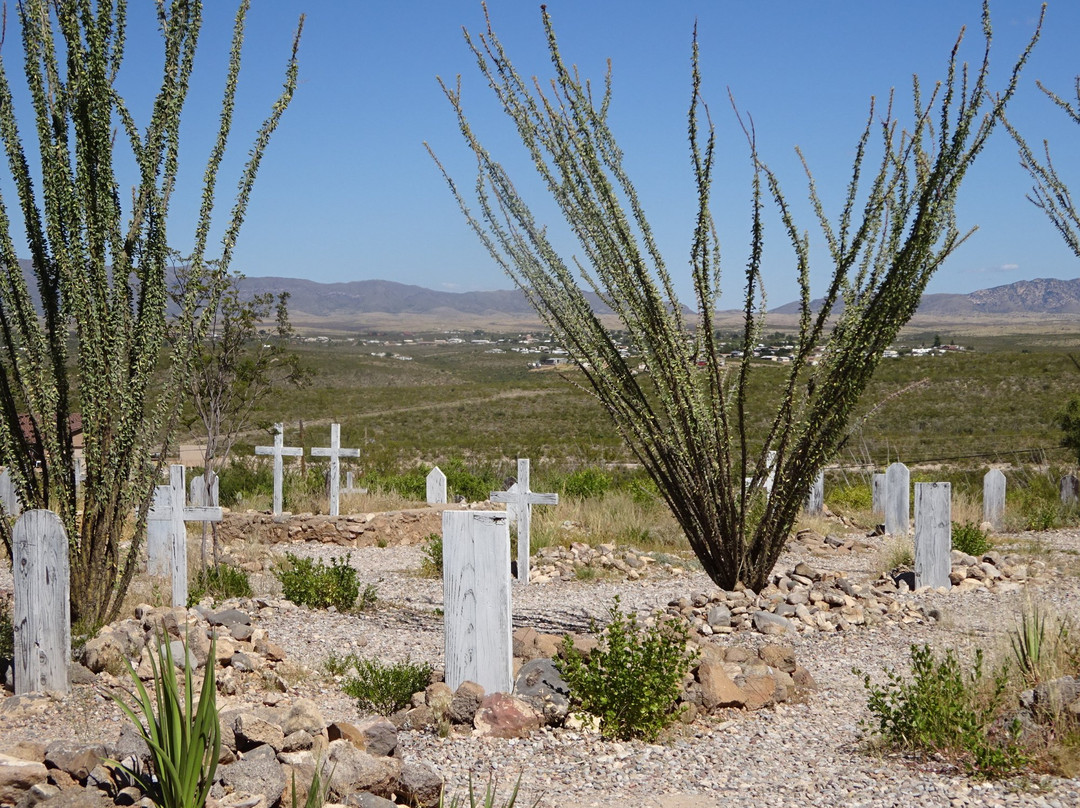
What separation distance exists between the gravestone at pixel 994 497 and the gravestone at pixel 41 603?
11.6 meters

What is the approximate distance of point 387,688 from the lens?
529cm

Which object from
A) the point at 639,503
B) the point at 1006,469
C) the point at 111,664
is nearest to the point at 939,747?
the point at 111,664

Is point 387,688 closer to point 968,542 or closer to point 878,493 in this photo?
point 968,542

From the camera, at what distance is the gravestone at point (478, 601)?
205 inches

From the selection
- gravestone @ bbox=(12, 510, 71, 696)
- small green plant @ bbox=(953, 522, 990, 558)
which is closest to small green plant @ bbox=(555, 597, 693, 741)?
gravestone @ bbox=(12, 510, 71, 696)

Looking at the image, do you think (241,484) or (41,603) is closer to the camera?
(41,603)

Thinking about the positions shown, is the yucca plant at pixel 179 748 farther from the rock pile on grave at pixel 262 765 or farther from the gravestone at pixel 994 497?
the gravestone at pixel 994 497

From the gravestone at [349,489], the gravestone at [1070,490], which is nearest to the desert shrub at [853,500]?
the gravestone at [1070,490]

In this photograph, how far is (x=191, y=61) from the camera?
6191 millimetres

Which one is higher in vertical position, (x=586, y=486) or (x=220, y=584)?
(x=220, y=584)

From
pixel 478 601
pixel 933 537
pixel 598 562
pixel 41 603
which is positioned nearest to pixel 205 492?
pixel 598 562

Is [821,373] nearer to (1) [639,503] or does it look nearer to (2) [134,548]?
(2) [134,548]

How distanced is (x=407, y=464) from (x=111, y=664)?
858 inches

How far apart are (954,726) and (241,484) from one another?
49.5 ft
